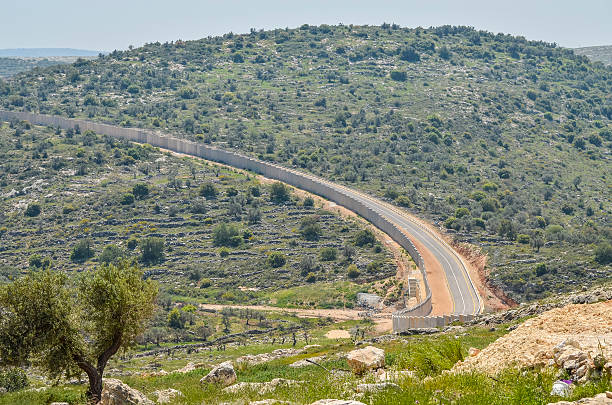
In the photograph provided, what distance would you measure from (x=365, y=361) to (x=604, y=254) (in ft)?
192

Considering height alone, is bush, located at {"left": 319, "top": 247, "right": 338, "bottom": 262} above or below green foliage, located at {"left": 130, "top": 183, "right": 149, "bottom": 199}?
below

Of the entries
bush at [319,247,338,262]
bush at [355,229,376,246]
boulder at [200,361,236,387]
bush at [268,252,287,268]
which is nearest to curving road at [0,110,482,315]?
bush at [355,229,376,246]

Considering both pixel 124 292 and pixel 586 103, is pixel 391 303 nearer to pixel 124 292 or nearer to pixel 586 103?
pixel 124 292

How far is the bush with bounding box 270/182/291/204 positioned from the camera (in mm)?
108062

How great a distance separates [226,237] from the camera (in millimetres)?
94875

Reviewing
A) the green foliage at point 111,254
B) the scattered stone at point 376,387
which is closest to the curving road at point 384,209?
the green foliage at point 111,254

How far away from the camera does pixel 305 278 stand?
8306 cm

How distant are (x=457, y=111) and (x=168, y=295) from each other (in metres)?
104

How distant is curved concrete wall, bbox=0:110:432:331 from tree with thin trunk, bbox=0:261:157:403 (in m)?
41.7

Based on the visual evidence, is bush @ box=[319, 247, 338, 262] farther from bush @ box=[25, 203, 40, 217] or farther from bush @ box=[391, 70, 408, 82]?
bush @ box=[391, 70, 408, 82]

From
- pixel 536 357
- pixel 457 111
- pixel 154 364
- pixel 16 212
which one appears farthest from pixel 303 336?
pixel 457 111

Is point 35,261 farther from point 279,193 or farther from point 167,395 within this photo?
point 167,395

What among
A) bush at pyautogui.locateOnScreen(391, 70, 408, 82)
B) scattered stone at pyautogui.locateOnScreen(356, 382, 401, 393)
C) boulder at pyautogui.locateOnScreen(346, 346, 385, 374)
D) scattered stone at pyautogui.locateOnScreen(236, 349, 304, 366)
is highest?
bush at pyautogui.locateOnScreen(391, 70, 408, 82)

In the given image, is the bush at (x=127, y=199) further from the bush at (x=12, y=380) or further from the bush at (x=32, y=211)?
the bush at (x=12, y=380)
